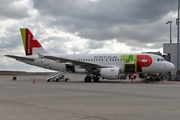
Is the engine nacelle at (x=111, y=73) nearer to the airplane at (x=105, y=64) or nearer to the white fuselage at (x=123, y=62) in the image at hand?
the airplane at (x=105, y=64)

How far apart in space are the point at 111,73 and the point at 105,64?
2.90 m

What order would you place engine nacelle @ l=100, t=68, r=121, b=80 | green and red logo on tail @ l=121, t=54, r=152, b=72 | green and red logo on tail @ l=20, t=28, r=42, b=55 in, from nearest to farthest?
engine nacelle @ l=100, t=68, r=121, b=80 → green and red logo on tail @ l=121, t=54, r=152, b=72 → green and red logo on tail @ l=20, t=28, r=42, b=55

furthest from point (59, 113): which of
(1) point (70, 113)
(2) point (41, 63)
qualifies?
(2) point (41, 63)

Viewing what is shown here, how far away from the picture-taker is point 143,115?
7.99 m

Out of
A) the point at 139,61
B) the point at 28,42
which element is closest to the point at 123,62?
the point at 139,61

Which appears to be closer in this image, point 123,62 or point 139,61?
point 139,61

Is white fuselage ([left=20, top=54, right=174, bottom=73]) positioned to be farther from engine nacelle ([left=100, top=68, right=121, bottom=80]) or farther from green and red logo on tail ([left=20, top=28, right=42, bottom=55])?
green and red logo on tail ([left=20, top=28, right=42, bottom=55])

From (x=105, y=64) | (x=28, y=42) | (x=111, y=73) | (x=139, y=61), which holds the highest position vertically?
(x=28, y=42)

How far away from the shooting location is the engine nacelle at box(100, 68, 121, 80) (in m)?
29.7

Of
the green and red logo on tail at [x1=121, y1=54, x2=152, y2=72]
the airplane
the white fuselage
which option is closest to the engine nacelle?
the airplane

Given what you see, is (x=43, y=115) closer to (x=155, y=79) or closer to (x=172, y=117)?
(x=172, y=117)

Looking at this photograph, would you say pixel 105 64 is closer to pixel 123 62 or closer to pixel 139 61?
pixel 123 62

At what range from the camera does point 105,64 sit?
32.6 m

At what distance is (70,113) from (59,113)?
1.08ft
